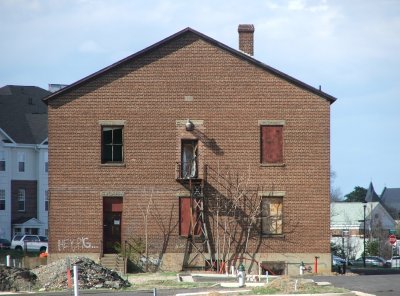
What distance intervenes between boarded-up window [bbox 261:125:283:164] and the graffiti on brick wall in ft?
30.5

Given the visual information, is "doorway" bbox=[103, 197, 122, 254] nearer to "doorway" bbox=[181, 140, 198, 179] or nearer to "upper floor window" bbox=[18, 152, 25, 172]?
"doorway" bbox=[181, 140, 198, 179]

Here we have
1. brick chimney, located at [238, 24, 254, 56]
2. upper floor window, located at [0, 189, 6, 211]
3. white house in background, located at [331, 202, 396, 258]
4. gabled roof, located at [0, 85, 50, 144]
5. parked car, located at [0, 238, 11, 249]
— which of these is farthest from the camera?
white house in background, located at [331, 202, 396, 258]

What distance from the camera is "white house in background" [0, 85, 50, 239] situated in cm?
8638

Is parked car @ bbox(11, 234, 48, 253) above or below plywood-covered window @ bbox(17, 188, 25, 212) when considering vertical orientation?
below

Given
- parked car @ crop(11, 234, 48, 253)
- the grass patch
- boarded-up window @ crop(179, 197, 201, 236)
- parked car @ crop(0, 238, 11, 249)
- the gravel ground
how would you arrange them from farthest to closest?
1. parked car @ crop(0, 238, 11, 249)
2. parked car @ crop(11, 234, 48, 253)
3. boarded-up window @ crop(179, 197, 201, 236)
4. the gravel ground
5. the grass patch

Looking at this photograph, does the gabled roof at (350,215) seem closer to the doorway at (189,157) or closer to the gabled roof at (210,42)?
the gabled roof at (210,42)

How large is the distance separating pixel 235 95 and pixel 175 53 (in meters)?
3.56

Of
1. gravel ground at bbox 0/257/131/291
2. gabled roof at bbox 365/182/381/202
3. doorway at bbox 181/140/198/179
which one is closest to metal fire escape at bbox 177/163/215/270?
doorway at bbox 181/140/198/179

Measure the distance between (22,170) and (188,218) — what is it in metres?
43.7

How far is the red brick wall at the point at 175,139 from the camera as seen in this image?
47.2 meters

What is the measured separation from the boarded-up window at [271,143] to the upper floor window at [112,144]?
22.6 feet

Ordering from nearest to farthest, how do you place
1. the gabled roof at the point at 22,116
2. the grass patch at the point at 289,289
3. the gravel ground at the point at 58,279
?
the grass patch at the point at 289,289 → the gravel ground at the point at 58,279 → the gabled roof at the point at 22,116

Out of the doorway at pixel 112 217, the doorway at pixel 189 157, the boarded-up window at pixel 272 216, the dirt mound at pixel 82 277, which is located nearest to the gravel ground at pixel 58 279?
the dirt mound at pixel 82 277

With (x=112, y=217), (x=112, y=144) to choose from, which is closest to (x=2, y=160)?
(x=112, y=144)
